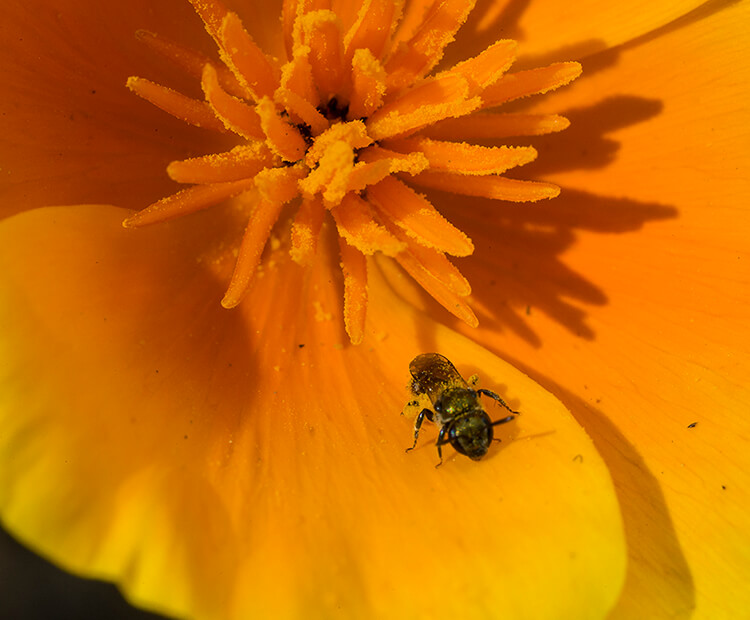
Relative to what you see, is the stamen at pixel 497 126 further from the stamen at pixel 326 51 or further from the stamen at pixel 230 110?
the stamen at pixel 230 110

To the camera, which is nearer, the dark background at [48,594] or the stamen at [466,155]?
the stamen at [466,155]

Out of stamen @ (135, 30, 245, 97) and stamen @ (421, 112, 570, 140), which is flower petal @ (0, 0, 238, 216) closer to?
stamen @ (135, 30, 245, 97)

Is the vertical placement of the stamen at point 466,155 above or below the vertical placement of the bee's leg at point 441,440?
above

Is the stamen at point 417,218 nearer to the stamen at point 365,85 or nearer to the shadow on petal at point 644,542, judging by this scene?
the stamen at point 365,85

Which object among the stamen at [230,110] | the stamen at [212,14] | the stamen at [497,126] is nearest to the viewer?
the stamen at [230,110]

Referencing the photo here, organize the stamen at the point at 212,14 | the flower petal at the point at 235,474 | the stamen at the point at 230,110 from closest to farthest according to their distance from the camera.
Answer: the flower petal at the point at 235,474
the stamen at the point at 230,110
the stamen at the point at 212,14

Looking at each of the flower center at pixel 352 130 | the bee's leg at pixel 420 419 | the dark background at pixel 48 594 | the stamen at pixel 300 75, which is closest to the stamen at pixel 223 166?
the flower center at pixel 352 130

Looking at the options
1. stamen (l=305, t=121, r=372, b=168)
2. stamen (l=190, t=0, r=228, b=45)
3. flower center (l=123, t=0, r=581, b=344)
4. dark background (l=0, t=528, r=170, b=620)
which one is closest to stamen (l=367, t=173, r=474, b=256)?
flower center (l=123, t=0, r=581, b=344)

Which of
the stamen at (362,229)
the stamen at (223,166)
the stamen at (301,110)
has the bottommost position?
the stamen at (362,229)
